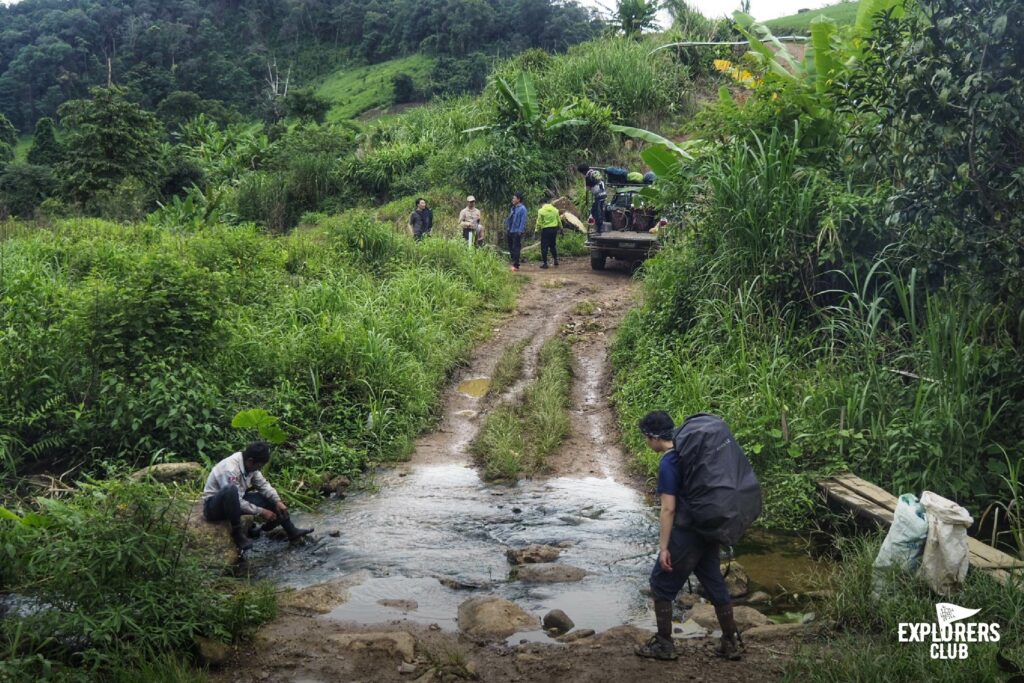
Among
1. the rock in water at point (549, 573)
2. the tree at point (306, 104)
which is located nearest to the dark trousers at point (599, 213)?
the rock in water at point (549, 573)

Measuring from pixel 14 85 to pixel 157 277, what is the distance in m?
58.1

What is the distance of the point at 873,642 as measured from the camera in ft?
18.8

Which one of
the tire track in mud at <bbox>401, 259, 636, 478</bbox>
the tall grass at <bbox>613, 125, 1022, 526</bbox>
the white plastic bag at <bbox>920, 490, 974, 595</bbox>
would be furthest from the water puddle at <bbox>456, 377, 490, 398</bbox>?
the white plastic bag at <bbox>920, 490, 974, 595</bbox>

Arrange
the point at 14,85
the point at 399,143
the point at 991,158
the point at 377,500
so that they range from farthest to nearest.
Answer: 1. the point at 14,85
2. the point at 399,143
3. the point at 377,500
4. the point at 991,158

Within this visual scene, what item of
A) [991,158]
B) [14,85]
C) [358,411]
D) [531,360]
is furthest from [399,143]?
[14,85]

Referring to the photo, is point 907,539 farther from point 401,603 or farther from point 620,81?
point 620,81

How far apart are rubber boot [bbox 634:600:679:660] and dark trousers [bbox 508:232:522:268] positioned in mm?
13894

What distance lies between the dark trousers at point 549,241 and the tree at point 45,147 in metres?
29.6

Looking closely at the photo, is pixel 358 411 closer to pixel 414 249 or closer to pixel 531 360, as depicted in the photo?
pixel 531 360

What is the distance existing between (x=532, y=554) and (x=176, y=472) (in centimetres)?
387

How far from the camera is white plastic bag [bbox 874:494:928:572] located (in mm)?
6184

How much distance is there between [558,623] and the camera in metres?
6.46

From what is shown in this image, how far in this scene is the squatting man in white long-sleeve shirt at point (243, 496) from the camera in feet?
25.1

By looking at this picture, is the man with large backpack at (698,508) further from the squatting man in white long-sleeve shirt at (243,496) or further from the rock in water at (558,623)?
the squatting man in white long-sleeve shirt at (243,496)
